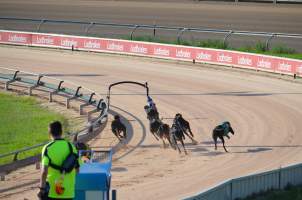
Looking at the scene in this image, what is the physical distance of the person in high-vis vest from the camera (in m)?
9.79

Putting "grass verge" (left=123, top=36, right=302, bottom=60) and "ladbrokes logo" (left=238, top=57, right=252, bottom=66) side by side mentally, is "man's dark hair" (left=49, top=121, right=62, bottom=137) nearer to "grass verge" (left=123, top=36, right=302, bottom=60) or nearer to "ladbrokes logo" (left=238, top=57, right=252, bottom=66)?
"ladbrokes logo" (left=238, top=57, right=252, bottom=66)

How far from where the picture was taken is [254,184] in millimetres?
13727

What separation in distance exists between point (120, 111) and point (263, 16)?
2248 centimetres

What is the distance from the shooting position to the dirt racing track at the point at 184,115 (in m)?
16.3

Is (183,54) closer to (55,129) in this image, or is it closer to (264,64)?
(264,64)

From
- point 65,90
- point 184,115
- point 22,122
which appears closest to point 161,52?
point 65,90

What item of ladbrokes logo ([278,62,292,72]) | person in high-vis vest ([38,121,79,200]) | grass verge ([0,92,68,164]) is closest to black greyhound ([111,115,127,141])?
grass verge ([0,92,68,164])

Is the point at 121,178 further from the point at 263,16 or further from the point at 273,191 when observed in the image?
the point at 263,16

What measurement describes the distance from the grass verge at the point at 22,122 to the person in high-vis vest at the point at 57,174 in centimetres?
813

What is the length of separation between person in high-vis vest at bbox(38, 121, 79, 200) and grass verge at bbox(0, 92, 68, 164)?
8134 millimetres

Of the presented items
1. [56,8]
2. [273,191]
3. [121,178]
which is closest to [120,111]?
[121,178]

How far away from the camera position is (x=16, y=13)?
4734 centimetres

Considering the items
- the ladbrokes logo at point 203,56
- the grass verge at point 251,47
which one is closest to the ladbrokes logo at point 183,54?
the ladbrokes logo at point 203,56

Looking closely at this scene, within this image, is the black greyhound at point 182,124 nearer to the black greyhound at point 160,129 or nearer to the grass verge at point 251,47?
the black greyhound at point 160,129
